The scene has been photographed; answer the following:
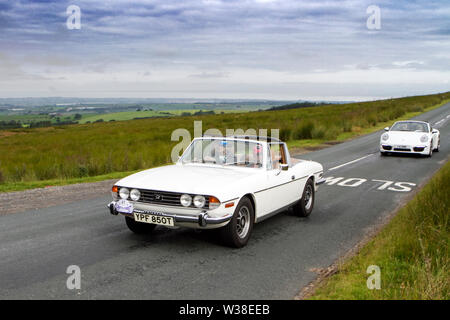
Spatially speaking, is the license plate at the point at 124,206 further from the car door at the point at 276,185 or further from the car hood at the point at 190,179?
the car door at the point at 276,185

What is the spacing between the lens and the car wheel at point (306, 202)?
7.93 metres

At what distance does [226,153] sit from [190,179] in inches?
50.1

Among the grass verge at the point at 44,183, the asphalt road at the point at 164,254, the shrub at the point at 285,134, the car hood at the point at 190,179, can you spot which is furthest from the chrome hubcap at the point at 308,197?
the shrub at the point at 285,134

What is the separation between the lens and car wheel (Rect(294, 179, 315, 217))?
26.0 feet

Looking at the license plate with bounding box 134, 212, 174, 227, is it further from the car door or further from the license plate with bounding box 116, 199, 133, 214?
the car door

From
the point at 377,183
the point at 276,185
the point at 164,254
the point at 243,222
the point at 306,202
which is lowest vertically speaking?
the point at 377,183

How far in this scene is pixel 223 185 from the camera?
222 inches

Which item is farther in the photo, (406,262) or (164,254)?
(164,254)

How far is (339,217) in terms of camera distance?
319 inches

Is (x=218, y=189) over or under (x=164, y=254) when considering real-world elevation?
over

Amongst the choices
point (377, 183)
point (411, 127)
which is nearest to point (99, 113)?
point (411, 127)

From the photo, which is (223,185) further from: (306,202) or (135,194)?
(306,202)

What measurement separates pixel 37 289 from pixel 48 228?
2.73 m
